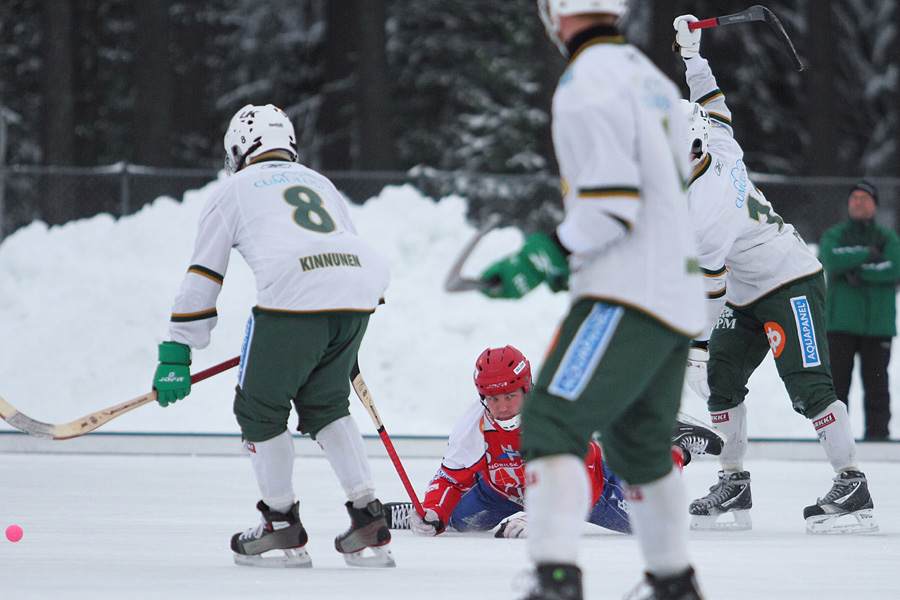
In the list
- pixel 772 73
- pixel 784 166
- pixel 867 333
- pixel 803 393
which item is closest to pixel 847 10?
pixel 772 73

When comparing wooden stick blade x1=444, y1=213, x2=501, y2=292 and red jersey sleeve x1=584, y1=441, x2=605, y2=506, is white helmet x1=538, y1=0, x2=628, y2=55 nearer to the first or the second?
wooden stick blade x1=444, y1=213, x2=501, y2=292

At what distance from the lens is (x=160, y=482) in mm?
6484

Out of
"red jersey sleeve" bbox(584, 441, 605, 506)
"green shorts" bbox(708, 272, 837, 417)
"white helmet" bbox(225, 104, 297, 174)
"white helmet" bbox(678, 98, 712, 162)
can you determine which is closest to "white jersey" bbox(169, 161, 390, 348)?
"white helmet" bbox(225, 104, 297, 174)

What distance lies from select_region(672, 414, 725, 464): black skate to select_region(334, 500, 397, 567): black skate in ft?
5.02

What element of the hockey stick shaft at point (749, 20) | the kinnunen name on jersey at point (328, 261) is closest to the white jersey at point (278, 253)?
the kinnunen name on jersey at point (328, 261)

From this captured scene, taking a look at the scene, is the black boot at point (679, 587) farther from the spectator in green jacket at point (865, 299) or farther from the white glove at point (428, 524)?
the spectator in green jacket at point (865, 299)

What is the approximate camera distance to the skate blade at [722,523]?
523cm

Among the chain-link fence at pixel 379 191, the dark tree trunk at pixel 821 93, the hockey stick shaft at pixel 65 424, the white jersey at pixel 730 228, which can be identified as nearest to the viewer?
the hockey stick shaft at pixel 65 424

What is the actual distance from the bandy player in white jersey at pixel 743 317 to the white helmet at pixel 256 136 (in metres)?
1.66

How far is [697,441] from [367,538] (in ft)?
5.47

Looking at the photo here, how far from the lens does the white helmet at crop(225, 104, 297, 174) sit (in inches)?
163

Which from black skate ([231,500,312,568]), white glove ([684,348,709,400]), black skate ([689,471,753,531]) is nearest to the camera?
black skate ([231,500,312,568])

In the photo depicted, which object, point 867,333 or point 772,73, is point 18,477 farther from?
point 772,73

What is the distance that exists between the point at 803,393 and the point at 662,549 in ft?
8.27
